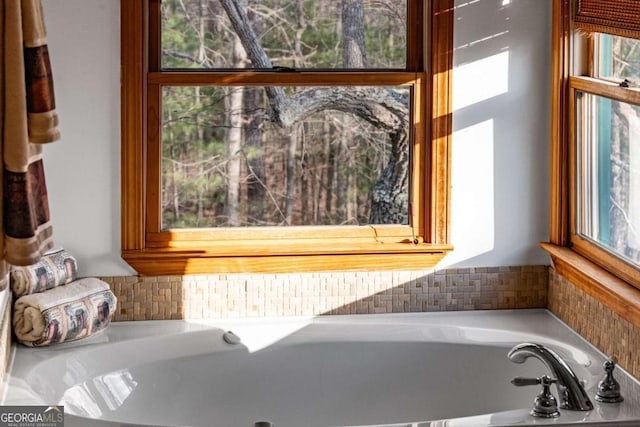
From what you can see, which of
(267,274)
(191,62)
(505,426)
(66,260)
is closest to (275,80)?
(191,62)

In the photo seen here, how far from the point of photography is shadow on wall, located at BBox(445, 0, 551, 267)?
3695 mm

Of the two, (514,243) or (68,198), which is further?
(514,243)

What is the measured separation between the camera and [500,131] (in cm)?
375

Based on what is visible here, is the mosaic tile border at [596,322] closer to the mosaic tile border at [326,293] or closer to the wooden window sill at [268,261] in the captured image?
the mosaic tile border at [326,293]

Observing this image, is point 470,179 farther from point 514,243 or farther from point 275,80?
point 275,80

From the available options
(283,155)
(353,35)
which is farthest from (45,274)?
(353,35)

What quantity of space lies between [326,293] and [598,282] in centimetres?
96

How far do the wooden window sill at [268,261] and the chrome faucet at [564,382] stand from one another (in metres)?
0.89

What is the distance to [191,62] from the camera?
3.63 meters

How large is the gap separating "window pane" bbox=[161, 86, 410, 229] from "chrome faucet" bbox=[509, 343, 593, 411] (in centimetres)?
105

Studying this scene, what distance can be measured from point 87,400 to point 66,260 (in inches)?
21.7

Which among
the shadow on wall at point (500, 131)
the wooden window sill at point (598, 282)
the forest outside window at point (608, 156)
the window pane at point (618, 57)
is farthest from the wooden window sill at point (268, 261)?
the window pane at point (618, 57)

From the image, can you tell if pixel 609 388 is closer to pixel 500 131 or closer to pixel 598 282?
pixel 598 282

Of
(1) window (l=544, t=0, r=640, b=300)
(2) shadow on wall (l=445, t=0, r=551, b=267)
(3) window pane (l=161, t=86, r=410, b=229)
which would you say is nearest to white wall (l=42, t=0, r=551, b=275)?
(2) shadow on wall (l=445, t=0, r=551, b=267)
